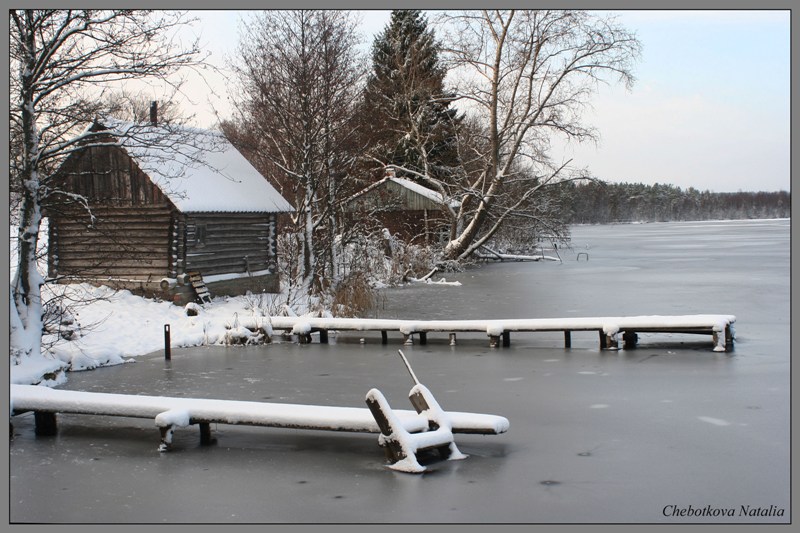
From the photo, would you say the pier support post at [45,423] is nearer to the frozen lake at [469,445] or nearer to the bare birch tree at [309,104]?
the frozen lake at [469,445]

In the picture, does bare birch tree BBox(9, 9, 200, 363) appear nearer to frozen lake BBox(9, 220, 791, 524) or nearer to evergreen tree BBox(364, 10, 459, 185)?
frozen lake BBox(9, 220, 791, 524)

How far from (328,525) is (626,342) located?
9450 millimetres

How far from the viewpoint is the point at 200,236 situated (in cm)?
2158

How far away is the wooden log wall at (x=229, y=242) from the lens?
69.8 feet

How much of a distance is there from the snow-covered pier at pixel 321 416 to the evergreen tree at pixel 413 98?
26.0 meters

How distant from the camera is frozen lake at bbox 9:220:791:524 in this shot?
635cm

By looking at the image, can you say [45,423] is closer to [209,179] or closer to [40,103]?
[40,103]

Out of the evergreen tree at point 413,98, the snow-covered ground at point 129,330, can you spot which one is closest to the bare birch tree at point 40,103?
the snow-covered ground at point 129,330

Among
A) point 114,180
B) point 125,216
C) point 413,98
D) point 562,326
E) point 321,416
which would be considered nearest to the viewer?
point 321,416

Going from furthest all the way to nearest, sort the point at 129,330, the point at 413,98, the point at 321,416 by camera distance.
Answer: the point at 413,98 → the point at 129,330 → the point at 321,416

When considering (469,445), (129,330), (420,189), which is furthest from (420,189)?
(469,445)

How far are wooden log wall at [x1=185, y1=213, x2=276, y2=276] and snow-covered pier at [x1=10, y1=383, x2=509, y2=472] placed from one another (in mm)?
12309
